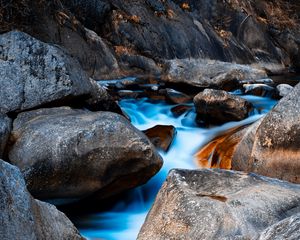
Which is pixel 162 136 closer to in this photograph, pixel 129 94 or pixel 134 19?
pixel 129 94

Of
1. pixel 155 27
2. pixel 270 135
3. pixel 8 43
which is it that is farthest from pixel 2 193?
pixel 155 27

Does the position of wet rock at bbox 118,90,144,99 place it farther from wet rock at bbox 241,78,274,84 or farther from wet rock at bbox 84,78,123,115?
wet rock at bbox 241,78,274,84

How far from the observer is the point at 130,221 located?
5.57 meters

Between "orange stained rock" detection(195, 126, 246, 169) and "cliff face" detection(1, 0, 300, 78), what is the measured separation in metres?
4.24

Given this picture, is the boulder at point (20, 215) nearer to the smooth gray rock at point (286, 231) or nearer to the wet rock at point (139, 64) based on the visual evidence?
the smooth gray rock at point (286, 231)

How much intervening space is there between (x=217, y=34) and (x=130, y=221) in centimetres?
1057

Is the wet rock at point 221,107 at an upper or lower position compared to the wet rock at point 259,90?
upper

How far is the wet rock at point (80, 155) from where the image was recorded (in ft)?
16.8

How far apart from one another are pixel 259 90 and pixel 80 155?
6.46m

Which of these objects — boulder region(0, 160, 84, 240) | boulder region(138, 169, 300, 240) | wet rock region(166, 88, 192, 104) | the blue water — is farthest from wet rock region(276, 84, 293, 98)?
boulder region(0, 160, 84, 240)

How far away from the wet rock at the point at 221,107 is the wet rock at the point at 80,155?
2678 millimetres

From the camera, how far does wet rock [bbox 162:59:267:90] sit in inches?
446

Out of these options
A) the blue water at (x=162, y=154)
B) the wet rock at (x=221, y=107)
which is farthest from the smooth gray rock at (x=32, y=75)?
the wet rock at (x=221, y=107)

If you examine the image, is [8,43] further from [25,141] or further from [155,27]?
[155,27]
